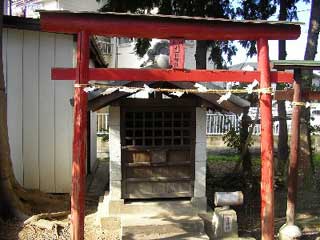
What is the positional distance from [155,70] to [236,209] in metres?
5.35

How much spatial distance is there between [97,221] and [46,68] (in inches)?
166

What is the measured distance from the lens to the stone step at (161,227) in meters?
8.01

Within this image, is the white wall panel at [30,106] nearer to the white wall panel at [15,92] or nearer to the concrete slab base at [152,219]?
the white wall panel at [15,92]

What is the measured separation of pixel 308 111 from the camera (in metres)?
13.2

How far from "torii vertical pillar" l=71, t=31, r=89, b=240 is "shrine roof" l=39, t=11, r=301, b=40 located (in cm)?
26

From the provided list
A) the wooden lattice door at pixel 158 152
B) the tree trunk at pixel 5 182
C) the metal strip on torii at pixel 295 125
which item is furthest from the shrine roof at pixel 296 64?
the tree trunk at pixel 5 182

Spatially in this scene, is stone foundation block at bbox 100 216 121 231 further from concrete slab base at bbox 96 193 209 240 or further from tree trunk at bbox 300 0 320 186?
tree trunk at bbox 300 0 320 186

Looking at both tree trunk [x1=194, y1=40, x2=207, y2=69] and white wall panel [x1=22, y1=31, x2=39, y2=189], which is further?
tree trunk [x1=194, y1=40, x2=207, y2=69]

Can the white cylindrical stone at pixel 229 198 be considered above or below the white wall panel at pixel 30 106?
below

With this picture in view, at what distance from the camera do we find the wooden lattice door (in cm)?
891

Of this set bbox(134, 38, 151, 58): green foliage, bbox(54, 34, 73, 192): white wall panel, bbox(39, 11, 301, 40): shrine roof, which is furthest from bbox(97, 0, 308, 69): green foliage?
bbox(39, 11, 301, 40): shrine roof

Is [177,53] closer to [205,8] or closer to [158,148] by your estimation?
[158,148]

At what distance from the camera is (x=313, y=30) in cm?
1320

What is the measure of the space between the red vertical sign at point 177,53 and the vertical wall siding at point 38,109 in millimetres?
4730
